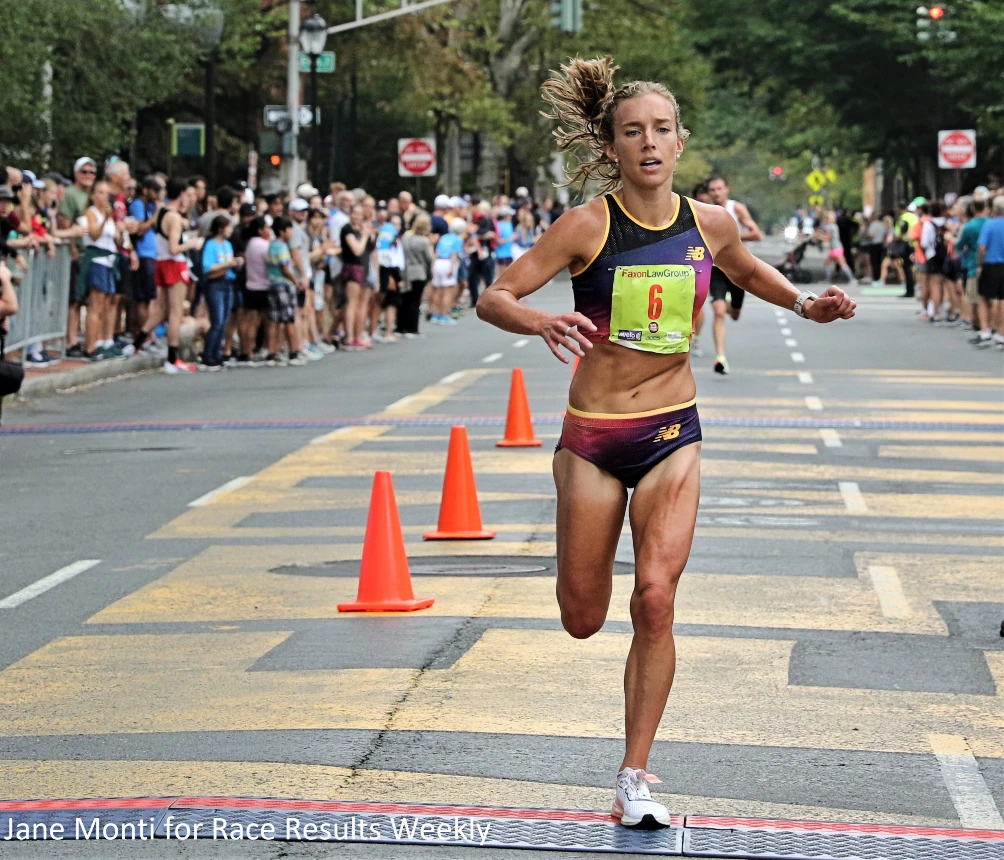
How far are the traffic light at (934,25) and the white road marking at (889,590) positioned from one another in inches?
1248

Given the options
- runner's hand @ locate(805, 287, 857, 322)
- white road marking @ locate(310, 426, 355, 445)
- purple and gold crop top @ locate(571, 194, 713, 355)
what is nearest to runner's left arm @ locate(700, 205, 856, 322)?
runner's hand @ locate(805, 287, 857, 322)

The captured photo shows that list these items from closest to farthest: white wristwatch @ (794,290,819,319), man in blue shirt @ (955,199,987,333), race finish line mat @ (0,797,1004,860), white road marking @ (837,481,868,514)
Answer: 1. race finish line mat @ (0,797,1004,860)
2. white wristwatch @ (794,290,819,319)
3. white road marking @ (837,481,868,514)
4. man in blue shirt @ (955,199,987,333)

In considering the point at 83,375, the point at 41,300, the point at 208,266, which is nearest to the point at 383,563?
the point at 41,300

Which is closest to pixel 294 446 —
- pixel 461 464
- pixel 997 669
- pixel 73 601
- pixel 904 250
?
pixel 461 464

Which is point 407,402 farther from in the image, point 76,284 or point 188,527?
point 188,527

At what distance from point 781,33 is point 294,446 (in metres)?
35.9

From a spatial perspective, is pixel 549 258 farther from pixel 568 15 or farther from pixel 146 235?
pixel 568 15

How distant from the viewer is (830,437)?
1698cm

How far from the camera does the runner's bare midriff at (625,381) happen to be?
20.0ft

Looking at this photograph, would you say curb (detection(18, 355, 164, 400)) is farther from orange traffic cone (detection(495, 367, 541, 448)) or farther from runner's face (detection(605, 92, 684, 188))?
runner's face (detection(605, 92, 684, 188))

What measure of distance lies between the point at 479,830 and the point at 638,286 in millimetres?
1563

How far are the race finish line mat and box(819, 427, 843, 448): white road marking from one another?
10645 millimetres

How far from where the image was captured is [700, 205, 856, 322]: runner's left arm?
20.5 feet

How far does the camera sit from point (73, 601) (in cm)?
1004
